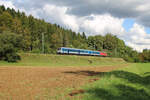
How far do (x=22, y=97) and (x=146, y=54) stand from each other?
365ft

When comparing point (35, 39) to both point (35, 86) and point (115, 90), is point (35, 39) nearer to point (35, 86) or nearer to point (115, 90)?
point (35, 86)

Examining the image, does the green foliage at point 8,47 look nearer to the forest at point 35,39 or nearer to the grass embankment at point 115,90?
the forest at point 35,39

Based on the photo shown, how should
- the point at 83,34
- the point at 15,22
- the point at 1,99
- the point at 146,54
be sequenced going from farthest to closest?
the point at 83,34 < the point at 146,54 < the point at 15,22 < the point at 1,99

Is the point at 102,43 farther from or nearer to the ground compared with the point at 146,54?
farther from the ground

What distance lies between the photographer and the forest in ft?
127

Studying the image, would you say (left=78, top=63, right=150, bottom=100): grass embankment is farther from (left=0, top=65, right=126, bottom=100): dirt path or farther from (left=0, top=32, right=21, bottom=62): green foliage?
(left=0, top=32, right=21, bottom=62): green foliage

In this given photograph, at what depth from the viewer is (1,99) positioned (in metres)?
7.55

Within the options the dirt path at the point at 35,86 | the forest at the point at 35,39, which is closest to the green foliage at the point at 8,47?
the forest at the point at 35,39

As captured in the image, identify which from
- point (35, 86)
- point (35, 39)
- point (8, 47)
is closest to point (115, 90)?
point (35, 86)

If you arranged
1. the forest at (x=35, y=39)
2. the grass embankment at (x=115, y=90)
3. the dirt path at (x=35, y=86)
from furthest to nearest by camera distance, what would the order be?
the forest at (x=35, y=39) → the dirt path at (x=35, y=86) → the grass embankment at (x=115, y=90)

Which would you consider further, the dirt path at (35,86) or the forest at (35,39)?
the forest at (35,39)

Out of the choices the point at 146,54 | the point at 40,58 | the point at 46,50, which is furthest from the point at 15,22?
the point at 146,54

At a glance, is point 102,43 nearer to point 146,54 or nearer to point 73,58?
point 146,54

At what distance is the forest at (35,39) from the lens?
127 ft
